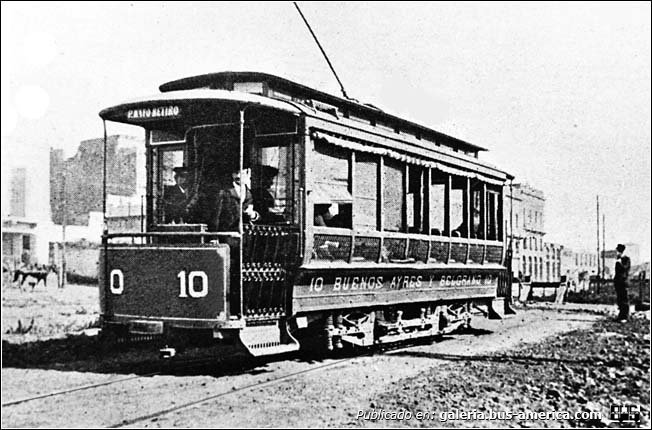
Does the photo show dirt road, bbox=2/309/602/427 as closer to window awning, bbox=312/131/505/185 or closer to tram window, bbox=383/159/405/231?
tram window, bbox=383/159/405/231

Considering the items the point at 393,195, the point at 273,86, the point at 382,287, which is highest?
the point at 273,86

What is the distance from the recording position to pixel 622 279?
14.7 m

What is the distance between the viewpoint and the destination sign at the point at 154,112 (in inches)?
285

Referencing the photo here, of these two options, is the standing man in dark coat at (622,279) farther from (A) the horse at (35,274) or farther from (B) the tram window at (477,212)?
(A) the horse at (35,274)

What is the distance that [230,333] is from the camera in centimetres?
689

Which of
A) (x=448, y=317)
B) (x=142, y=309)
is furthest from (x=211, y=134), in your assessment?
(x=448, y=317)

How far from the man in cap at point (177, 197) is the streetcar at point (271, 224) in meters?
0.02

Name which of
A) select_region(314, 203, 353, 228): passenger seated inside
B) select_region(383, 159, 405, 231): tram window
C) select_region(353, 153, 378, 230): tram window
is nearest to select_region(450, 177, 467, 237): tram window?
select_region(383, 159, 405, 231): tram window

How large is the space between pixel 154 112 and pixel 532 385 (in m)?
4.86

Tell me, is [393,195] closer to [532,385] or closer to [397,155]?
[397,155]

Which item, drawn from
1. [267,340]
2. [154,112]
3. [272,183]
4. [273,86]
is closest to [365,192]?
[272,183]

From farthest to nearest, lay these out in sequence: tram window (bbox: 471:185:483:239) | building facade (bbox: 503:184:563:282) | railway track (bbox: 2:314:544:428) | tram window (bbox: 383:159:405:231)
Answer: building facade (bbox: 503:184:563:282), tram window (bbox: 471:185:483:239), tram window (bbox: 383:159:405:231), railway track (bbox: 2:314:544:428)

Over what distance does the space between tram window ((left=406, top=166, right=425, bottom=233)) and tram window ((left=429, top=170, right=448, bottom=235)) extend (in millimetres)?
428

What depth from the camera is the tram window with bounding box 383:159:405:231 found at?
30.3 feet
